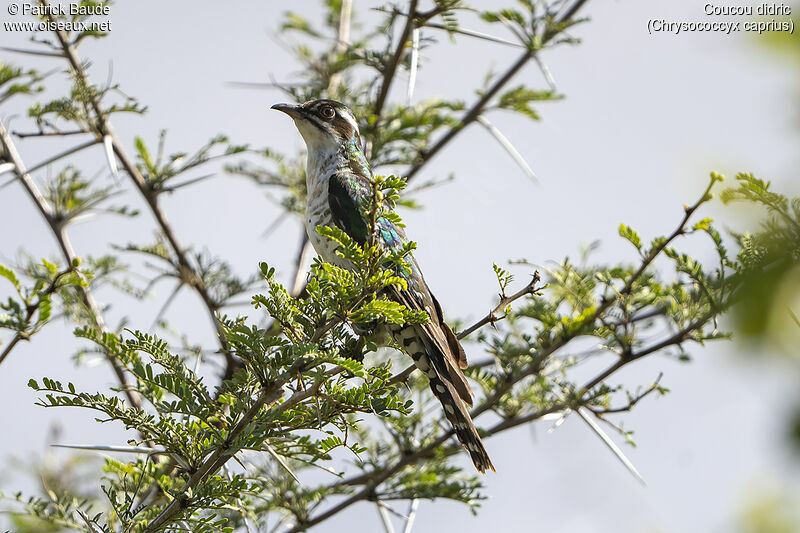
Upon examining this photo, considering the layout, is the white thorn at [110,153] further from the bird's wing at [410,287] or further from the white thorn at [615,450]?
the white thorn at [615,450]

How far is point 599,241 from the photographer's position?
526 cm

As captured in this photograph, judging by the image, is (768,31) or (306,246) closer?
(768,31)

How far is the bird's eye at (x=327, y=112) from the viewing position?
5.79m

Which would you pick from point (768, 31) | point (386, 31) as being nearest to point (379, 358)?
point (386, 31)

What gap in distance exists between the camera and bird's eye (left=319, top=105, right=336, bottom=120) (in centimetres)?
579

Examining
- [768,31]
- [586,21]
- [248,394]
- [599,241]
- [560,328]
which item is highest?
[586,21]

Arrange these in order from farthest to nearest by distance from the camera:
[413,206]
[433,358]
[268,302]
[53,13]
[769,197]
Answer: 1. [413,206]
2. [53,13]
3. [433,358]
4. [268,302]
5. [769,197]

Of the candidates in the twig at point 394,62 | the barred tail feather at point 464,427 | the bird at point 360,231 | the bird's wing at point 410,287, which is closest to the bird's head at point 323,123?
the bird at point 360,231

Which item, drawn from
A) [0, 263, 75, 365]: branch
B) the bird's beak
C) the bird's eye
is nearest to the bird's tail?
[0, 263, 75, 365]: branch

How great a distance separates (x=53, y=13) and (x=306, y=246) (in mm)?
2260

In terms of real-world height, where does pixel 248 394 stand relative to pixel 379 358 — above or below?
below

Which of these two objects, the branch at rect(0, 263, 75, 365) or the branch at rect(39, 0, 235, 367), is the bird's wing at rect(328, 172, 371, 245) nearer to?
the branch at rect(39, 0, 235, 367)

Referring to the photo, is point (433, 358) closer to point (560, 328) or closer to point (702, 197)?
point (560, 328)

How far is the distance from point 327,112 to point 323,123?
0.31 feet
